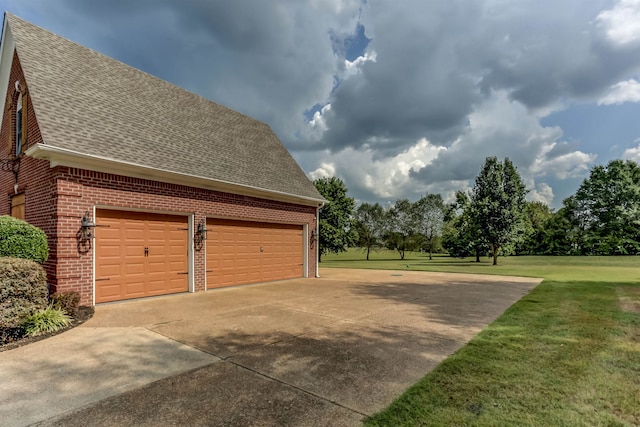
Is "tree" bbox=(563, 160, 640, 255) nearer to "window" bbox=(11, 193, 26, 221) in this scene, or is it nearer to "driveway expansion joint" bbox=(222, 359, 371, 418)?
"driveway expansion joint" bbox=(222, 359, 371, 418)

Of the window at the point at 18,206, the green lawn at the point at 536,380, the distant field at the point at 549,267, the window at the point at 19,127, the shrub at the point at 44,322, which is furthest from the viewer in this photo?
the distant field at the point at 549,267

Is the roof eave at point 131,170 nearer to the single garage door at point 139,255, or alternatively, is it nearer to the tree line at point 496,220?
the single garage door at point 139,255

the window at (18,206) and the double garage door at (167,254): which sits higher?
the window at (18,206)

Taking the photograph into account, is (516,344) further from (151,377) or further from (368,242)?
(368,242)

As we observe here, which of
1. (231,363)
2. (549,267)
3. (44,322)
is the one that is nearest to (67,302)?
(44,322)

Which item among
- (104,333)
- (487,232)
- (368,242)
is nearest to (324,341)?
(104,333)

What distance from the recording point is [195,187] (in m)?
9.66

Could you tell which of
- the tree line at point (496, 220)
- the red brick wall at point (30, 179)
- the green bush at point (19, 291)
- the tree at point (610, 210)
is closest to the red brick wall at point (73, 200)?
the red brick wall at point (30, 179)

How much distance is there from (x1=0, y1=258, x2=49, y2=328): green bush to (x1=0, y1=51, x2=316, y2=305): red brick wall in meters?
1.47

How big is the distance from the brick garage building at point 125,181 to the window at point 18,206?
1.6 inches

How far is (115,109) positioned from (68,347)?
7193 millimetres

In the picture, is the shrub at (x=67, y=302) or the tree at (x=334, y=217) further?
the tree at (x=334, y=217)

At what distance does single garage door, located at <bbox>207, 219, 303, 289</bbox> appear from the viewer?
10.3 m

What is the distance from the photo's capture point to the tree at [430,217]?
41.5 metres
